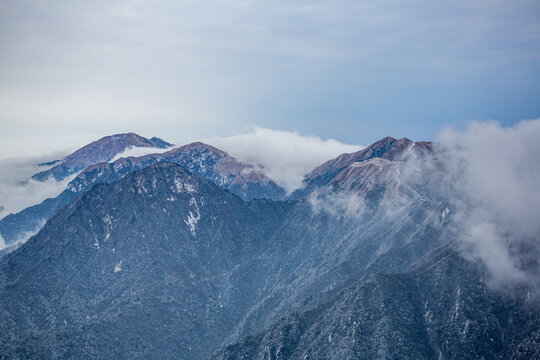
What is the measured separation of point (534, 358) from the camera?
7830 inches
